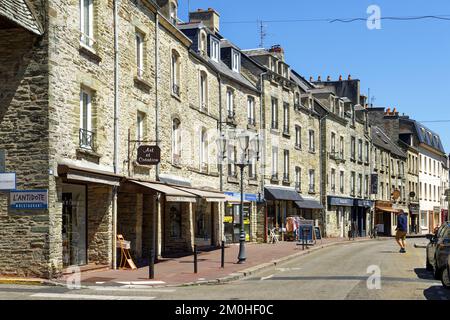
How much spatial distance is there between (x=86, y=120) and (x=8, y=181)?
3.03 meters

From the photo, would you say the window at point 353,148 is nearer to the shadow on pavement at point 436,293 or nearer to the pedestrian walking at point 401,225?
the pedestrian walking at point 401,225

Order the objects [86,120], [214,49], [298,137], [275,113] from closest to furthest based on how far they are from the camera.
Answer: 1. [86,120]
2. [214,49]
3. [275,113]
4. [298,137]

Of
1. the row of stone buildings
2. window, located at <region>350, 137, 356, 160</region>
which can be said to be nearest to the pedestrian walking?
the row of stone buildings

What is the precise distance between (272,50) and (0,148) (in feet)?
85.9

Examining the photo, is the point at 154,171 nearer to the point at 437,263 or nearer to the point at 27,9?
the point at 27,9

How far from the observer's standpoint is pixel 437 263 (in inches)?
587

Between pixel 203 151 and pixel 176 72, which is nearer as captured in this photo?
pixel 176 72

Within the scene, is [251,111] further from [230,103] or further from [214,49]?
[214,49]

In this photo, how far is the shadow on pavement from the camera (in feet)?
39.0

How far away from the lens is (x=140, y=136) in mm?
21156

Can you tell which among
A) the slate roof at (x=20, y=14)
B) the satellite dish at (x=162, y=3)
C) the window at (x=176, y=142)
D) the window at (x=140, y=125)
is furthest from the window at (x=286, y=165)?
the slate roof at (x=20, y=14)

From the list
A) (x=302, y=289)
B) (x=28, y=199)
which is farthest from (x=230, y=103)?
(x=302, y=289)
